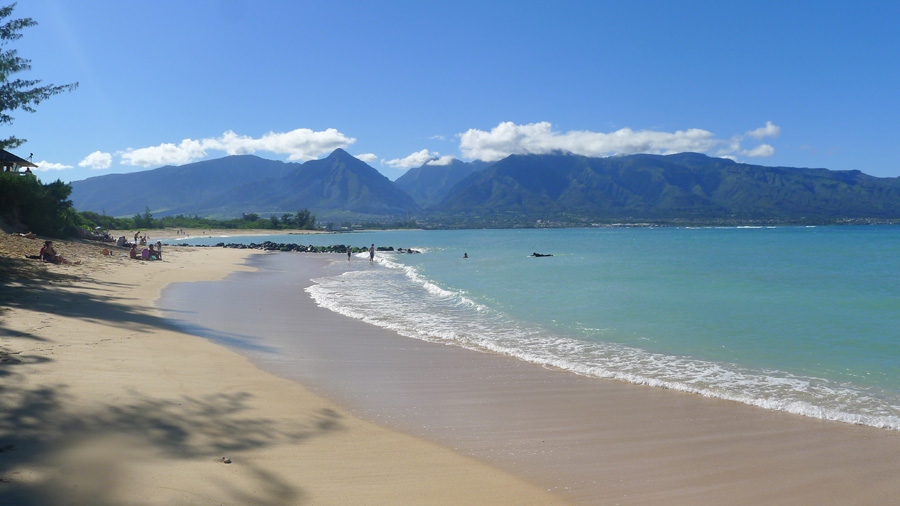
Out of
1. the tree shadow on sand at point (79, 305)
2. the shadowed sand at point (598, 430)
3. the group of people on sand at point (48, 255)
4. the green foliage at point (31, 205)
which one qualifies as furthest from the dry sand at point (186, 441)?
the green foliage at point (31, 205)

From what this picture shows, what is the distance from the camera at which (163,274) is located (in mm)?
26531

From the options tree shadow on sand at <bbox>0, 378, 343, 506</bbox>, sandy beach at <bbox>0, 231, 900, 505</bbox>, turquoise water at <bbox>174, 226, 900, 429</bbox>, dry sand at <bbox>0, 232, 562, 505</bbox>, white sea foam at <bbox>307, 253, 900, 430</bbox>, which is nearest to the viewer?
tree shadow on sand at <bbox>0, 378, 343, 506</bbox>

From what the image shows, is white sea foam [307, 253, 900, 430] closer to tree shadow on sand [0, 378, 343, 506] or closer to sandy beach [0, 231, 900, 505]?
sandy beach [0, 231, 900, 505]

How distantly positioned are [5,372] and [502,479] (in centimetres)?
650

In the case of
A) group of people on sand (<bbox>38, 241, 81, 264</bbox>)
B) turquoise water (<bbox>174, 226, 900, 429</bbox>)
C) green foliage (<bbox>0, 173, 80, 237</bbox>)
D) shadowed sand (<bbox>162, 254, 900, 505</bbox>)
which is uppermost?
green foliage (<bbox>0, 173, 80, 237</bbox>)

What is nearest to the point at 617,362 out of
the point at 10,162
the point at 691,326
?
the point at 691,326

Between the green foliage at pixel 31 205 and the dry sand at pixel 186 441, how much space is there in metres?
28.3

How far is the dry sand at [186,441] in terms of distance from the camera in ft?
14.4

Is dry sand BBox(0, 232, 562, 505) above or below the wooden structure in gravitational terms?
below

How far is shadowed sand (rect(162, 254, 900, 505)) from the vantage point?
5207 millimetres

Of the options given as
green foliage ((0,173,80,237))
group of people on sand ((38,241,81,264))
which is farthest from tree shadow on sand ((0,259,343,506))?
green foliage ((0,173,80,237))

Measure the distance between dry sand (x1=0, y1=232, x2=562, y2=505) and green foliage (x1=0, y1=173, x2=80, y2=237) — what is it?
28.3 meters

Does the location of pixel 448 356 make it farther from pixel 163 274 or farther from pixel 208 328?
pixel 163 274

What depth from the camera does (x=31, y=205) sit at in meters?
32.4
